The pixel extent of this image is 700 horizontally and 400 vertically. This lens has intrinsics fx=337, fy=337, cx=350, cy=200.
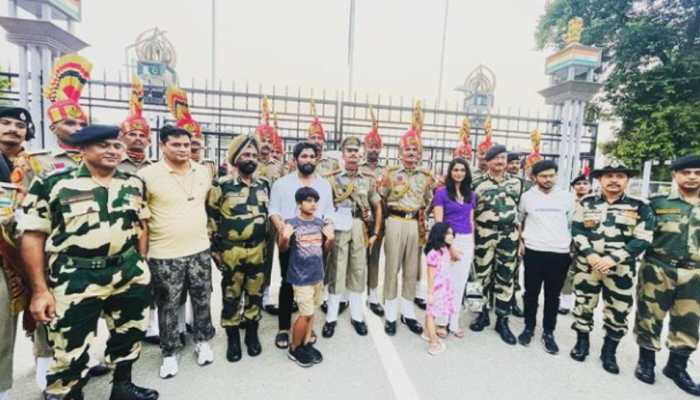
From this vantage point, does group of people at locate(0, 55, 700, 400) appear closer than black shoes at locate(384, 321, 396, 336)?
Yes

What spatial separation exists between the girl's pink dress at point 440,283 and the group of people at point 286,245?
1 cm

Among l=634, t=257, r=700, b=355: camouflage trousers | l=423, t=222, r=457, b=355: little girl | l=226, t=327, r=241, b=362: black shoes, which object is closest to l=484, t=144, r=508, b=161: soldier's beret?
l=423, t=222, r=457, b=355: little girl

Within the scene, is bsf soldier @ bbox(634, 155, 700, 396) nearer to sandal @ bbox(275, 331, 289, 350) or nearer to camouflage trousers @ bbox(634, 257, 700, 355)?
camouflage trousers @ bbox(634, 257, 700, 355)

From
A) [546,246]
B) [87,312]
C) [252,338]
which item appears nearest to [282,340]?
[252,338]

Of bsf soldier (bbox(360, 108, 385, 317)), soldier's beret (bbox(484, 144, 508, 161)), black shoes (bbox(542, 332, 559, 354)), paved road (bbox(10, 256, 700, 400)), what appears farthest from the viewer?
bsf soldier (bbox(360, 108, 385, 317))

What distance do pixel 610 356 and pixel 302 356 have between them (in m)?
2.86

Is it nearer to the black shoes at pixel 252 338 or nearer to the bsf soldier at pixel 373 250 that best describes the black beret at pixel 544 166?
the bsf soldier at pixel 373 250

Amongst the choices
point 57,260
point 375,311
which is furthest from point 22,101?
point 375,311

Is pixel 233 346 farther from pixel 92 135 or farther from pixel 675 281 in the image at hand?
pixel 675 281

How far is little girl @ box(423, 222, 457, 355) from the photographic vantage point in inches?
131

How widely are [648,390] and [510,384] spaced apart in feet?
3.88

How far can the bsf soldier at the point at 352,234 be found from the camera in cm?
359

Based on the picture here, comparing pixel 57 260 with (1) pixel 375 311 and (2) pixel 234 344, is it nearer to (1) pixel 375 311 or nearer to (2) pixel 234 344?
(2) pixel 234 344

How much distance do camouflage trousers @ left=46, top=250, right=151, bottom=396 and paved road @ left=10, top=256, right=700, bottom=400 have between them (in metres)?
0.52
